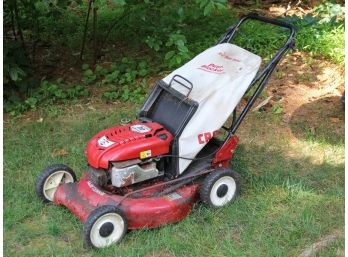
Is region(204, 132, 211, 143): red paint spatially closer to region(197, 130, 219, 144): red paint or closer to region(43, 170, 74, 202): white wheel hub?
region(197, 130, 219, 144): red paint

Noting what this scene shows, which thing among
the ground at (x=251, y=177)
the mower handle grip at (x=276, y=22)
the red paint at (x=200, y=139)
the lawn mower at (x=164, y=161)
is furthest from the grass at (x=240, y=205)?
the mower handle grip at (x=276, y=22)

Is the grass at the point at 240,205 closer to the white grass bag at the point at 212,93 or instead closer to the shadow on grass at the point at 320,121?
the shadow on grass at the point at 320,121

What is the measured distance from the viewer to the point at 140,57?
21.6 ft

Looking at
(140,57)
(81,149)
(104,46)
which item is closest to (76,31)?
(104,46)

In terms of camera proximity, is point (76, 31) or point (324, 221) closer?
point (324, 221)

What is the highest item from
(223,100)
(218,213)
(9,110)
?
(223,100)

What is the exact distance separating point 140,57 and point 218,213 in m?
3.08

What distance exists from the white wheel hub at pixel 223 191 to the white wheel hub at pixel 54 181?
1.00 meters

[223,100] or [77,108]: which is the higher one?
[223,100]

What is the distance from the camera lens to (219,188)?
389 centimetres

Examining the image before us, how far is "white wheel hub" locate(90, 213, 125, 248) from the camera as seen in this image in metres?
3.48

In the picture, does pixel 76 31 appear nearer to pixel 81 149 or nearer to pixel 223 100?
pixel 81 149

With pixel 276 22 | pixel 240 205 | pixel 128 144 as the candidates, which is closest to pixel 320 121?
pixel 276 22

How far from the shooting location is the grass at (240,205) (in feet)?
11.7
